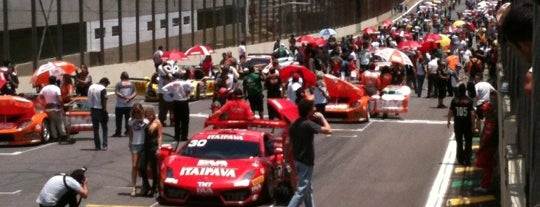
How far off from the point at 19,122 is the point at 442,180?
8.75 m

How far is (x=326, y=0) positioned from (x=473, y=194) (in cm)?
7419

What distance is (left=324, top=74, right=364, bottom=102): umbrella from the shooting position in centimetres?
2970

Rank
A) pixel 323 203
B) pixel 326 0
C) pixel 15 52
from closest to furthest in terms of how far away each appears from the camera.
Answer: pixel 323 203 → pixel 15 52 → pixel 326 0

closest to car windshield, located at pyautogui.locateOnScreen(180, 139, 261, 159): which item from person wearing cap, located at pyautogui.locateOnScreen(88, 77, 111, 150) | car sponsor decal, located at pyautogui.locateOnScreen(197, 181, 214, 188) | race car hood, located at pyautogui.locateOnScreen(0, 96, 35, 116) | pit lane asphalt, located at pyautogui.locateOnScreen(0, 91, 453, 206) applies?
car sponsor decal, located at pyautogui.locateOnScreen(197, 181, 214, 188)

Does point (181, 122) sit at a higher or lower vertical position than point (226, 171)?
lower

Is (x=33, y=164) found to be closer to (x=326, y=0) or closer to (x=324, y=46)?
(x=324, y=46)

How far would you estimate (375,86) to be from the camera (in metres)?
33.2

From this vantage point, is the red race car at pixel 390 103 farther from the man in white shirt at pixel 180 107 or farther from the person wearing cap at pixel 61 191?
the person wearing cap at pixel 61 191

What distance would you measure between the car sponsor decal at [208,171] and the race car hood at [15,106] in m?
8.02

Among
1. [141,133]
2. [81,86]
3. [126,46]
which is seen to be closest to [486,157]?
[141,133]

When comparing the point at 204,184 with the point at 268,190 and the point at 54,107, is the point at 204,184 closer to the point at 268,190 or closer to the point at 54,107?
the point at 268,190

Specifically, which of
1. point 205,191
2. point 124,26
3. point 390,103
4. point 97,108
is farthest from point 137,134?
point 124,26

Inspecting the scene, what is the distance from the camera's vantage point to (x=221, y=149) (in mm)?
16672

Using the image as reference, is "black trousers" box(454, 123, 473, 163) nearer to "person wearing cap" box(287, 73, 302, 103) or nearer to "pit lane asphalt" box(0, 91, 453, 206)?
"pit lane asphalt" box(0, 91, 453, 206)
